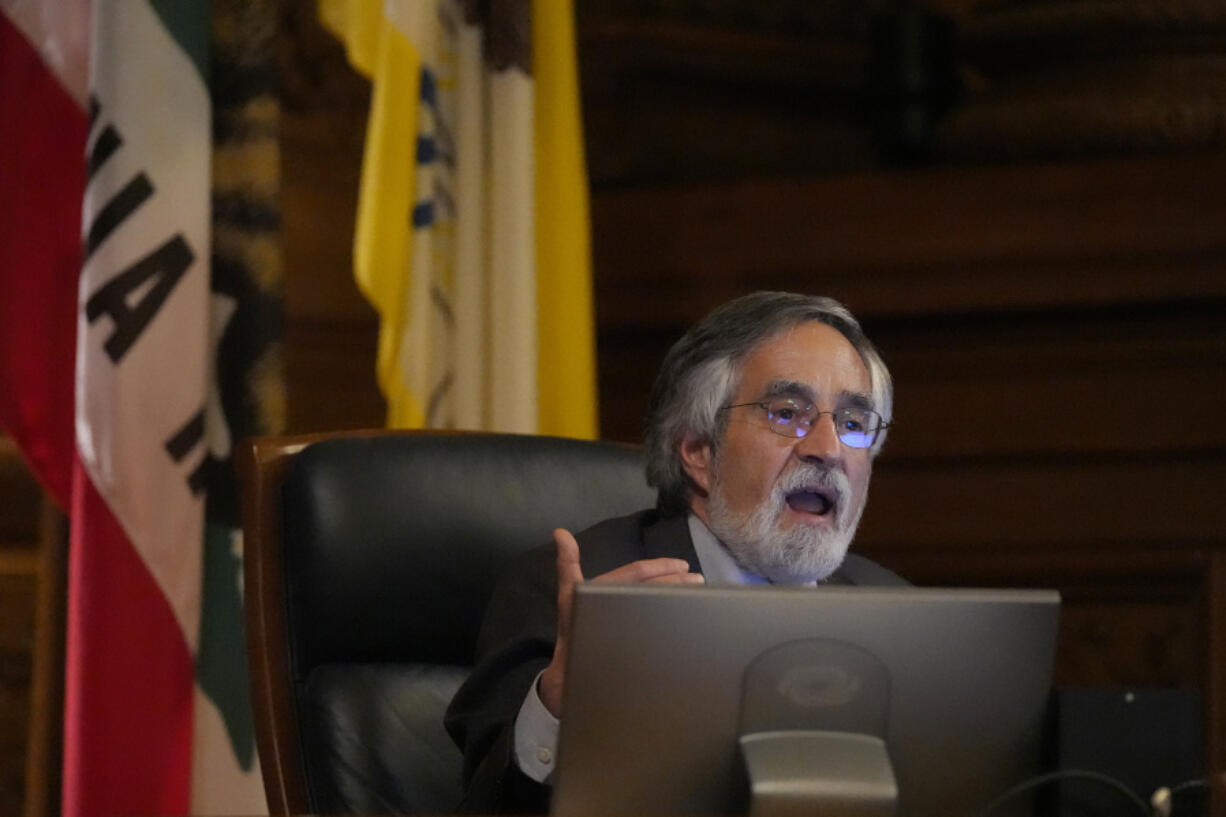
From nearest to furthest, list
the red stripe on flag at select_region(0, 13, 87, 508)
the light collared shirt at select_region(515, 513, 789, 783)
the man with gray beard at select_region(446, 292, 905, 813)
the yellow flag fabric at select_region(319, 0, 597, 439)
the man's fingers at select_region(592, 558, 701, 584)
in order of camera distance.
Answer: the man's fingers at select_region(592, 558, 701, 584), the light collared shirt at select_region(515, 513, 789, 783), the man with gray beard at select_region(446, 292, 905, 813), the red stripe on flag at select_region(0, 13, 87, 508), the yellow flag fabric at select_region(319, 0, 597, 439)

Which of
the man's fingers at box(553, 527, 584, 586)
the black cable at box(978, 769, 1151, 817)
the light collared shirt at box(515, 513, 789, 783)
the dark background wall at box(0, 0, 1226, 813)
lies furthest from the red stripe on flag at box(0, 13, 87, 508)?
the black cable at box(978, 769, 1151, 817)

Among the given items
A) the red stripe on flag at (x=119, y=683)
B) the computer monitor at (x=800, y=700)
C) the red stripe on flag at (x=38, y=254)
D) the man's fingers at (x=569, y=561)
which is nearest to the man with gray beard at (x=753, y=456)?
the man's fingers at (x=569, y=561)

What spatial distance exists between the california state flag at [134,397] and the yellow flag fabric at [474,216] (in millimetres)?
308

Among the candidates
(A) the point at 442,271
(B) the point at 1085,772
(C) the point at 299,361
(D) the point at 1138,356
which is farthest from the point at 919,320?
(B) the point at 1085,772

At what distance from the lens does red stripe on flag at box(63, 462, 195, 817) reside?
2.52 metres

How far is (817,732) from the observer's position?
3.77 feet

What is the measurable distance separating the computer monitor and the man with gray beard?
23.9 inches

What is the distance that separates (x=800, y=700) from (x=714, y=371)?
34.8 inches

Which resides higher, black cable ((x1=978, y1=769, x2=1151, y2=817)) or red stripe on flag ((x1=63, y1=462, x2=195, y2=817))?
black cable ((x1=978, y1=769, x2=1151, y2=817))

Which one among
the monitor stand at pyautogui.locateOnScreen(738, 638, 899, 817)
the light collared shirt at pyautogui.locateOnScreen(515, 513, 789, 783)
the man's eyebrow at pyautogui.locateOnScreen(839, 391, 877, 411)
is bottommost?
the light collared shirt at pyautogui.locateOnScreen(515, 513, 789, 783)

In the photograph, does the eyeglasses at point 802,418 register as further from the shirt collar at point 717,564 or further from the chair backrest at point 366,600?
the chair backrest at point 366,600

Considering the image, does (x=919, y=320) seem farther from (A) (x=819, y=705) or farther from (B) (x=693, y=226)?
(A) (x=819, y=705)

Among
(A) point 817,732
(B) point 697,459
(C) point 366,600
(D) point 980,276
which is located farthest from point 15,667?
(A) point 817,732

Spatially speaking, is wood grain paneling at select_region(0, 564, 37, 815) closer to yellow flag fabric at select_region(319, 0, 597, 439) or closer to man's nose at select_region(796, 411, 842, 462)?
yellow flag fabric at select_region(319, 0, 597, 439)
